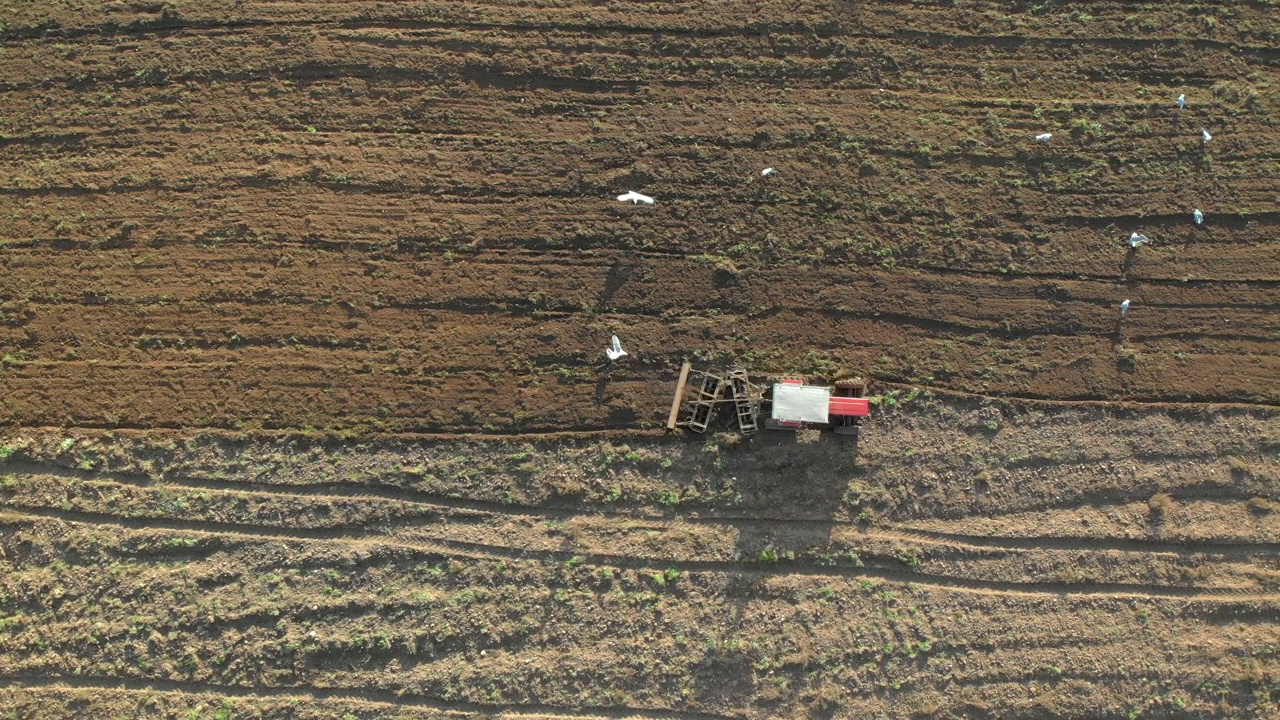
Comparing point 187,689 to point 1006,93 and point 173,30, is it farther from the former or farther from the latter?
point 1006,93

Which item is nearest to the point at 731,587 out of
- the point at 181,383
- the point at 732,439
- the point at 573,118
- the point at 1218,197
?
the point at 732,439

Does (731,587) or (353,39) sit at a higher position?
(353,39)

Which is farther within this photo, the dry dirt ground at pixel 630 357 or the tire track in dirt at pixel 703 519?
the tire track in dirt at pixel 703 519

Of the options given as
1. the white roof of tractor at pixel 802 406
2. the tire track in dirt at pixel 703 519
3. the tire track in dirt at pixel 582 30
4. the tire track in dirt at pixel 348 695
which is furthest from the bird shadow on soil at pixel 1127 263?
the tire track in dirt at pixel 348 695

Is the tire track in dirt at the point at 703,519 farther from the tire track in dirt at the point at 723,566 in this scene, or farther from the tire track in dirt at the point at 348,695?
the tire track in dirt at the point at 348,695

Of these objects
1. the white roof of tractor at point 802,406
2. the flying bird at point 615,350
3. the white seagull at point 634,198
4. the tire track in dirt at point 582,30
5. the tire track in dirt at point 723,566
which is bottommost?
the tire track in dirt at point 723,566

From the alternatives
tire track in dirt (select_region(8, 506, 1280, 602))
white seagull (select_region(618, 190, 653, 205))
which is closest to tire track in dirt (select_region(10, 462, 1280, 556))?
tire track in dirt (select_region(8, 506, 1280, 602))
